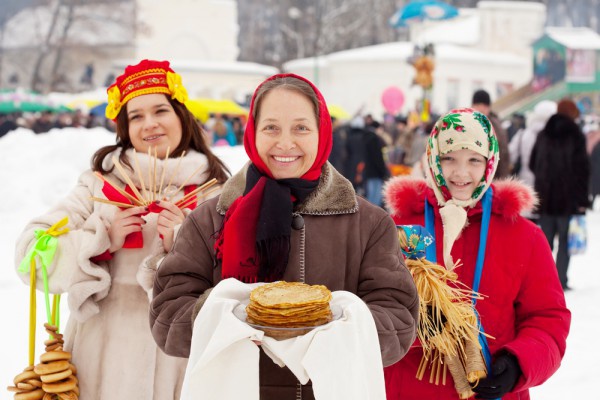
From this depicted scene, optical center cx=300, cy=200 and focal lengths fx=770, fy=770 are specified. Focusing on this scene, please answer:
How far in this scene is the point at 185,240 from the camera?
2.02 metres

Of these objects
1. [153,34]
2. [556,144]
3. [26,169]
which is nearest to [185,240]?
[556,144]

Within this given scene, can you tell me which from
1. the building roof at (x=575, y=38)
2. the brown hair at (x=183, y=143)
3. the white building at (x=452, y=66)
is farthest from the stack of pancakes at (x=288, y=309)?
the building roof at (x=575, y=38)

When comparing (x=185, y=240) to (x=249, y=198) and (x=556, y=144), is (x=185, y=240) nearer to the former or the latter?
(x=249, y=198)

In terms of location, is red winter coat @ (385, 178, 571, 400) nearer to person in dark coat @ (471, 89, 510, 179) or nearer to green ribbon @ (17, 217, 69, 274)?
green ribbon @ (17, 217, 69, 274)

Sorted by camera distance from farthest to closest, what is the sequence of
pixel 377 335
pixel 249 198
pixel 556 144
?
pixel 556 144 < pixel 249 198 < pixel 377 335

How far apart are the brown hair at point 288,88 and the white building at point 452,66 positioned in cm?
3409

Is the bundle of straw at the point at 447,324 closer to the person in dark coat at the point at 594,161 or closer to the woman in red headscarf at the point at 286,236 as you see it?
the woman in red headscarf at the point at 286,236

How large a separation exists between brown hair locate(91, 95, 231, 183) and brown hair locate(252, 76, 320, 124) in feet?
3.61

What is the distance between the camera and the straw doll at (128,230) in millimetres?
2789

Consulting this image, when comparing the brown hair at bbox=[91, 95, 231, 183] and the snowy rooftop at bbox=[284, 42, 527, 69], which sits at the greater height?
the snowy rooftop at bbox=[284, 42, 527, 69]

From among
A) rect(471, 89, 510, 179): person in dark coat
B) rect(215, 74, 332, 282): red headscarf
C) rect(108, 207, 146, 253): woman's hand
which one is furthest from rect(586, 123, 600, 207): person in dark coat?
rect(215, 74, 332, 282): red headscarf

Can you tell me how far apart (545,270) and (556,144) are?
19.3 feet

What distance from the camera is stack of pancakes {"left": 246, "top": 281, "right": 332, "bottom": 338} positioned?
1668mm

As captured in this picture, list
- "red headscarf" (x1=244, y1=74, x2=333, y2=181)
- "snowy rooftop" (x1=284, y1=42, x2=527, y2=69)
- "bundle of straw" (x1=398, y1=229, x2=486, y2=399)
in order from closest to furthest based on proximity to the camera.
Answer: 1. "red headscarf" (x1=244, y1=74, x2=333, y2=181)
2. "bundle of straw" (x1=398, y1=229, x2=486, y2=399)
3. "snowy rooftop" (x1=284, y1=42, x2=527, y2=69)
